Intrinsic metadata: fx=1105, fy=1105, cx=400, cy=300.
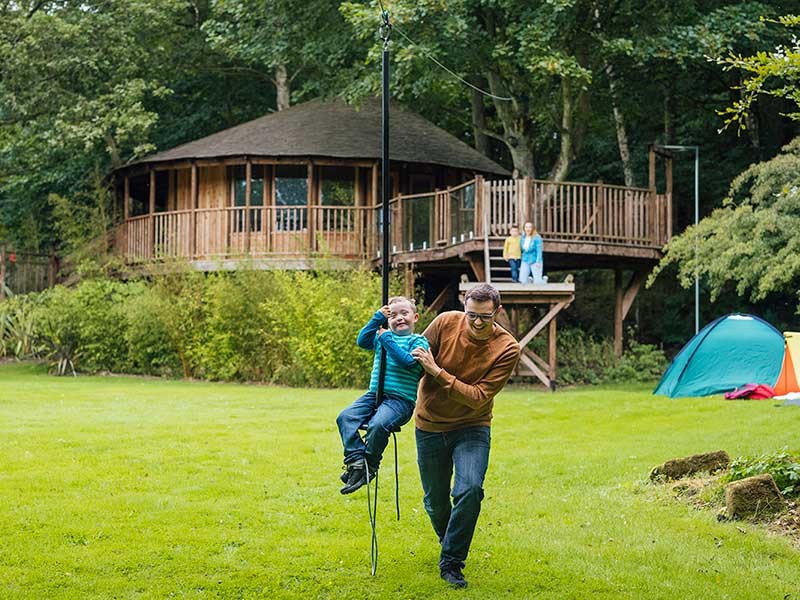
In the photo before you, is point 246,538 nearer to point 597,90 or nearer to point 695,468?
point 695,468

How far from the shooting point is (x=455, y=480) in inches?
259

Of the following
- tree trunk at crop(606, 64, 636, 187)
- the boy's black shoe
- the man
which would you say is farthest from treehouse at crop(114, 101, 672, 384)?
the boy's black shoe

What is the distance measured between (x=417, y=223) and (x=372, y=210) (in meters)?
2.21

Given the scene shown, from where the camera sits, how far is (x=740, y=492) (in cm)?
836

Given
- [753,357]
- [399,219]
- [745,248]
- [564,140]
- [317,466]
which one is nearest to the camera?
[317,466]

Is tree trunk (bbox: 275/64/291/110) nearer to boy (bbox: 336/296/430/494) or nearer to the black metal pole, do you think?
the black metal pole

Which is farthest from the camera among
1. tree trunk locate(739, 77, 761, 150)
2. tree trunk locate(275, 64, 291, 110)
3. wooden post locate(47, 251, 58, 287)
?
tree trunk locate(275, 64, 291, 110)

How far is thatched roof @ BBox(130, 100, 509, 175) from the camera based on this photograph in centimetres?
2480

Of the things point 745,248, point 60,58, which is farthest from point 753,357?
point 60,58

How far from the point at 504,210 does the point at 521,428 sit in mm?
7496

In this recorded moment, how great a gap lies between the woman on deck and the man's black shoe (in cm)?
1322

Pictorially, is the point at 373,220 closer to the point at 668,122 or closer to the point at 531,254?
the point at 531,254

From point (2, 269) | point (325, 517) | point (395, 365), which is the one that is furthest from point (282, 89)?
point (395, 365)

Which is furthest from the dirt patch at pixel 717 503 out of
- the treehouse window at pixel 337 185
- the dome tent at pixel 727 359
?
the treehouse window at pixel 337 185
